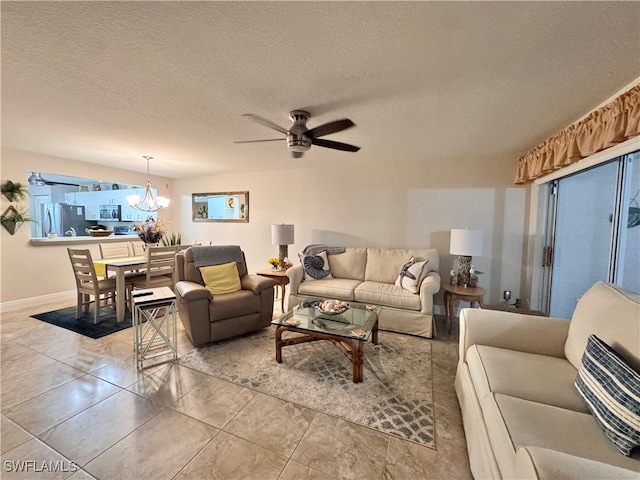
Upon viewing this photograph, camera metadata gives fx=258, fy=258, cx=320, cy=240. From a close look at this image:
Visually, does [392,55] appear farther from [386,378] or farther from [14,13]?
[386,378]

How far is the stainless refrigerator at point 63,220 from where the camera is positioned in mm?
4164

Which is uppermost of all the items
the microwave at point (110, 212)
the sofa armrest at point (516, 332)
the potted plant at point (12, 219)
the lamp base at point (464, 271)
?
the microwave at point (110, 212)

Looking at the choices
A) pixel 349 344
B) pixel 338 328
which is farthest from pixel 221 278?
pixel 349 344

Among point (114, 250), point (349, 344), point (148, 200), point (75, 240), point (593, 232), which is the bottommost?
point (349, 344)

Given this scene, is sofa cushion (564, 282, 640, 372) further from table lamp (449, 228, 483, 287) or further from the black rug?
the black rug

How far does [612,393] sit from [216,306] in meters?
2.72

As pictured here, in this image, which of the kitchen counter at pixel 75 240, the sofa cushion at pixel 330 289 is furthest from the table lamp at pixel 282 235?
the kitchen counter at pixel 75 240

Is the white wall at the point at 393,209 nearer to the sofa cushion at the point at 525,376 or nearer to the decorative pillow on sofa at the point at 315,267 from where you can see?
the decorative pillow on sofa at the point at 315,267

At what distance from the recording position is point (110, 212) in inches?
224

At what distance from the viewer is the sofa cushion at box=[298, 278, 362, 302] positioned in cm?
327

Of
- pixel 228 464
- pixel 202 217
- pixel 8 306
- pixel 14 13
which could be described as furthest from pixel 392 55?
pixel 8 306

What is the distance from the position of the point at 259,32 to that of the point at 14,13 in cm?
113

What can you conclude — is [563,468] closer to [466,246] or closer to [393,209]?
[466,246]

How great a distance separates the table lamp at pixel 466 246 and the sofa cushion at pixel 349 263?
124 centimetres
